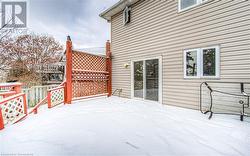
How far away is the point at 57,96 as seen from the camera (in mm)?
5453

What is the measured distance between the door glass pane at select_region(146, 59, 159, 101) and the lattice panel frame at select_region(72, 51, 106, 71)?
97.7 inches

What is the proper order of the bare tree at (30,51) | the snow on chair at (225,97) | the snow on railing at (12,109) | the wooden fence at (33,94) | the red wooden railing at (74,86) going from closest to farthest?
the snow on railing at (12,109) < the snow on chair at (225,97) < the red wooden railing at (74,86) < the wooden fence at (33,94) < the bare tree at (30,51)

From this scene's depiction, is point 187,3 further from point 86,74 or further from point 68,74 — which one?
point 68,74

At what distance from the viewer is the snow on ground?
216 centimetres

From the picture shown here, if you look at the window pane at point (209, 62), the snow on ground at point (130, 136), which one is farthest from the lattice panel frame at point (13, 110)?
the window pane at point (209, 62)

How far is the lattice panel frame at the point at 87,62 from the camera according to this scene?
6.05 m

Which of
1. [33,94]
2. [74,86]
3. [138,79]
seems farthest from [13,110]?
[138,79]

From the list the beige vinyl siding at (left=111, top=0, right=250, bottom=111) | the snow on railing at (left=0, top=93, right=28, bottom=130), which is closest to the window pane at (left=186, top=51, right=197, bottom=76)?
the beige vinyl siding at (left=111, top=0, right=250, bottom=111)

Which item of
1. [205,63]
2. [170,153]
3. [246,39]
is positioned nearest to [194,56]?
[205,63]

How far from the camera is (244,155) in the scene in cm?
203

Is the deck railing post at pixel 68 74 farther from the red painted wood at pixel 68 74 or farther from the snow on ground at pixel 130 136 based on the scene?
the snow on ground at pixel 130 136

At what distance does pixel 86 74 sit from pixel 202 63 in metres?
4.59

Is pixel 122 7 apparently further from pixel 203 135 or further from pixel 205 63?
pixel 203 135

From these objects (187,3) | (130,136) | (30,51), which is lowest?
(130,136)
